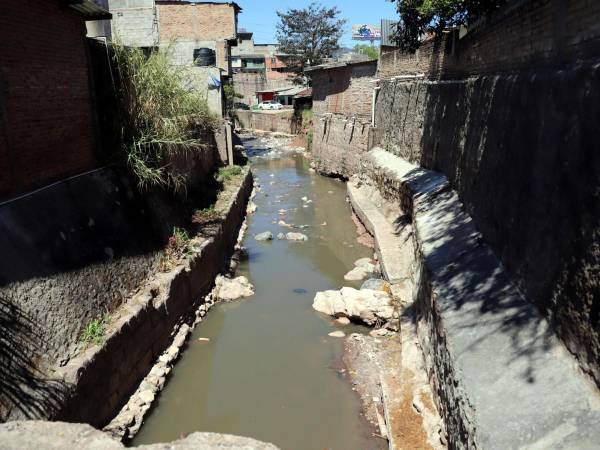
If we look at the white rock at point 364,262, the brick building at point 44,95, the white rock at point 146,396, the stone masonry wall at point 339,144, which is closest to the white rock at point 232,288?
the white rock at point 364,262

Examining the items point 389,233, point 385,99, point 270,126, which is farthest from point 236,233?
point 270,126

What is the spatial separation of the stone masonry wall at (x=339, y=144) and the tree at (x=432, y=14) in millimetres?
6658

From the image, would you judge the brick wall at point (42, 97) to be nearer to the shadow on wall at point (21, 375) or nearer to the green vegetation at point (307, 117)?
the shadow on wall at point (21, 375)

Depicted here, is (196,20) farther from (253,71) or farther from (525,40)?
(253,71)

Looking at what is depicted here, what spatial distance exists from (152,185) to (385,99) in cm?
1003

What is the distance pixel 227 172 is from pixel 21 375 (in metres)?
12.0

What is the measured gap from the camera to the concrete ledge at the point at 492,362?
332cm

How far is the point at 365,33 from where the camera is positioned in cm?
5919

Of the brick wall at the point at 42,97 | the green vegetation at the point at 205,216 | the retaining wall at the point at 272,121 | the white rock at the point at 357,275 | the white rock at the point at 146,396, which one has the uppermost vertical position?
the brick wall at the point at 42,97

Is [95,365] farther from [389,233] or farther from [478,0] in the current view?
[478,0]

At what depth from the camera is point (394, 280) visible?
28.1ft

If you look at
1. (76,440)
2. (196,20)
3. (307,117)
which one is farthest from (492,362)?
(307,117)

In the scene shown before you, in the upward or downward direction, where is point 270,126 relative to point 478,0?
downward

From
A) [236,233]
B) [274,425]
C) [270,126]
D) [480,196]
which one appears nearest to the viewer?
[274,425]
